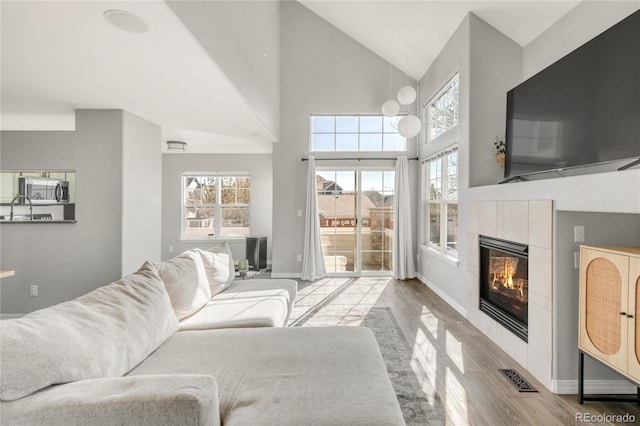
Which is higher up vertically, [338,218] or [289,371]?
[338,218]

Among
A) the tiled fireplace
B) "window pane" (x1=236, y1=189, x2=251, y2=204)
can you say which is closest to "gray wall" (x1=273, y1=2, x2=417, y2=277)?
"window pane" (x1=236, y1=189, x2=251, y2=204)

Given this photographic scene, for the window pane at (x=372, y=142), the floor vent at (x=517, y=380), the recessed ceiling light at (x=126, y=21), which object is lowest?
the floor vent at (x=517, y=380)

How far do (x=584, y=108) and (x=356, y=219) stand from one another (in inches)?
158

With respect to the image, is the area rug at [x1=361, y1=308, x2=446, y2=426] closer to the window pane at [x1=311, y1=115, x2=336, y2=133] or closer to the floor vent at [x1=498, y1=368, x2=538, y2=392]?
the floor vent at [x1=498, y1=368, x2=538, y2=392]

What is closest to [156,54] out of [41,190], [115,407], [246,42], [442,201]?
[246,42]

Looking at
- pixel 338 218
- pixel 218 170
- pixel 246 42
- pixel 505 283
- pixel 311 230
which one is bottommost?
pixel 505 283

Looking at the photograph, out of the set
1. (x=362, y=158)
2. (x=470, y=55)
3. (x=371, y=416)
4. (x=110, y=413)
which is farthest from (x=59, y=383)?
(x=362, y=158)

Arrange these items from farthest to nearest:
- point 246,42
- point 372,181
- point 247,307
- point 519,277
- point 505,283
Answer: point 372,181, point 246,42, point 505,283, point 519,277, point 247,307

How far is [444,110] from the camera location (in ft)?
15.3

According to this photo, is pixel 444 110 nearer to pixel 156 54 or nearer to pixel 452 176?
pixel 452 176

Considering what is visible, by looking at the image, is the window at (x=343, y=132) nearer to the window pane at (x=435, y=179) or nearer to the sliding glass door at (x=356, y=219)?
the sliding glass door at (x=356, y=219)

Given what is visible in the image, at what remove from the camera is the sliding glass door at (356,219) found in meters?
5.95

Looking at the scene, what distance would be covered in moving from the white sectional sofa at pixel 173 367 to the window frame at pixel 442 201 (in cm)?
283

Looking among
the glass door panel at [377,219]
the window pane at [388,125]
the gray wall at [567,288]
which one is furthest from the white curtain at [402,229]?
the gray wall at [567,288]
